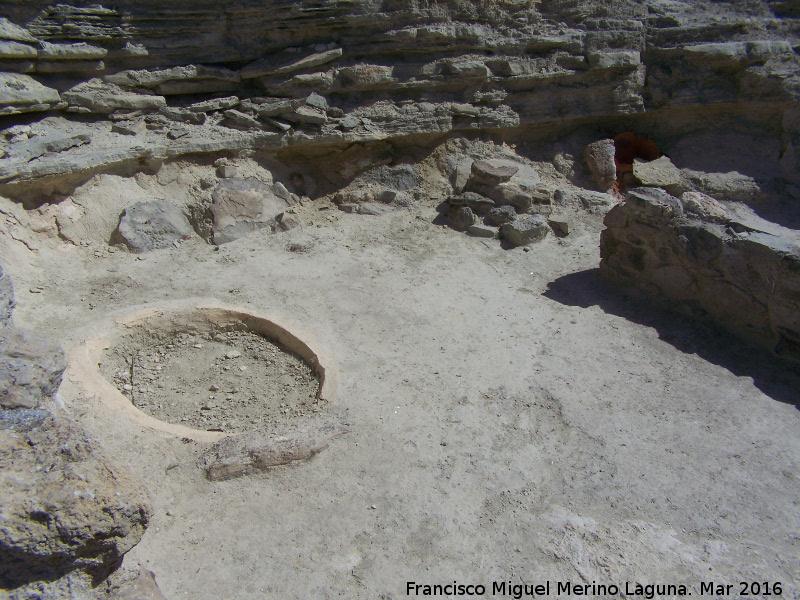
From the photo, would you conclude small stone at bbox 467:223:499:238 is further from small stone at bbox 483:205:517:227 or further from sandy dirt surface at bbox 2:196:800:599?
sandy dirt surface at bbox 2:196:800:599

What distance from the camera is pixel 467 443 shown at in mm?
4301

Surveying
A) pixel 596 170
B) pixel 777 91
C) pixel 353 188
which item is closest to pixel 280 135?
pixel 353 188

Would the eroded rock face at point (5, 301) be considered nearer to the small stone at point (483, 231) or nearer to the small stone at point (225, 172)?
the small stone at point (225, 172)

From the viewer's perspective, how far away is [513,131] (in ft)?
28.7

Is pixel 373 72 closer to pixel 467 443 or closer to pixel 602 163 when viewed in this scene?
pixel 602 163

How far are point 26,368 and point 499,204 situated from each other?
5.80m

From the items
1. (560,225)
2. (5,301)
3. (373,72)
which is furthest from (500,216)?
(5,301)

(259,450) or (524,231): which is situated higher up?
(524,231)

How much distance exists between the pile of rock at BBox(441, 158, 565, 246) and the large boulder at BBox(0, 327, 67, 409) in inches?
200

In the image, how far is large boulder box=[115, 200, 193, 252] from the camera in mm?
6520

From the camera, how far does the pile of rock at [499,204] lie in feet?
24.1

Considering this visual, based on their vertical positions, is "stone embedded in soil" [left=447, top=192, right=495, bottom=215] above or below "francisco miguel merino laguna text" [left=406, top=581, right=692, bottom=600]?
above

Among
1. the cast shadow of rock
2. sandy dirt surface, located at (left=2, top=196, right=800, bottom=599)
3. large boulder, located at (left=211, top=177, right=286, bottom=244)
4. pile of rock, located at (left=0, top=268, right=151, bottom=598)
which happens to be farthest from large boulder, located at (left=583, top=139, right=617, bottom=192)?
pile of rock, located at (left=0, top=268, right=151, bottom=598)

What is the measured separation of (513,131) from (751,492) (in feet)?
19.9
